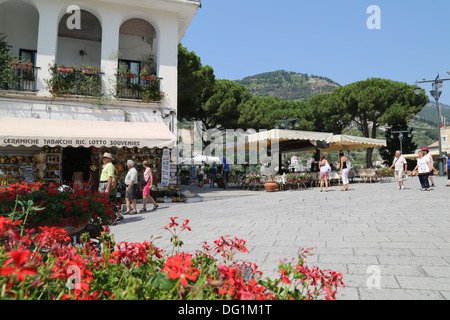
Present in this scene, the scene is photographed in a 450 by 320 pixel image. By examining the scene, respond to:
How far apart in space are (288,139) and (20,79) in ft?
40.4

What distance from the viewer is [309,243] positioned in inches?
177

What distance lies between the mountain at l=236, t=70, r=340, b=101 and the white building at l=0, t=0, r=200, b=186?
127254 mm

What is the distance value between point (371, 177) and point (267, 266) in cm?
1747

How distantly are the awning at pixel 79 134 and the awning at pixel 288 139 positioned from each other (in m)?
5.65

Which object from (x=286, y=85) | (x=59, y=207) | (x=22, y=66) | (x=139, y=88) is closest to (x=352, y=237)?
(x=59, y=207)

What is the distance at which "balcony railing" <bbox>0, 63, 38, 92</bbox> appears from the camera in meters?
10.5

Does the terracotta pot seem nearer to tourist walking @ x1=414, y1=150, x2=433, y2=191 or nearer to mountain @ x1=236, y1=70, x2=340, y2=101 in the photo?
tourist walking @ x1=414, y1=150, x2=433, y2=191

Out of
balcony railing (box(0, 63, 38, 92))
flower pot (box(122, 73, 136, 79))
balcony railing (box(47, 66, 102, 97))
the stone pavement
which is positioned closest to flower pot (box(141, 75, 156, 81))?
flower pot (box(122, 73, 136, 79))

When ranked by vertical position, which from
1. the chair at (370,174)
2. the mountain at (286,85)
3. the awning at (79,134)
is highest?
the mountain at (286,85)

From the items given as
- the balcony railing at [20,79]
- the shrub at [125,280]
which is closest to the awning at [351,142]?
the balcony railing at [20,79]

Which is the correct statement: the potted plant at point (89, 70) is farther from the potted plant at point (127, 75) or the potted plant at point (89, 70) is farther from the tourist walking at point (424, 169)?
the tourist walking at point (424, 169)

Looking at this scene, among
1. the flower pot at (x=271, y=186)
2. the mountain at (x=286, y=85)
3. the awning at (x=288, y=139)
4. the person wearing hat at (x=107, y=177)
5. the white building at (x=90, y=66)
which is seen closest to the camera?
the person wearing hat at (x=107, y=177)

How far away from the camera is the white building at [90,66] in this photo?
34.8 ft
